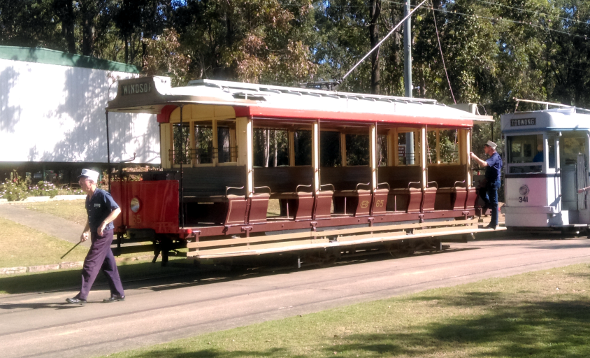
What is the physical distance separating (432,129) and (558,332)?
10.3 m

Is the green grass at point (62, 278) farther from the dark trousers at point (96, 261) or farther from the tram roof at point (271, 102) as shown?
the tram roof at point (271, 102)

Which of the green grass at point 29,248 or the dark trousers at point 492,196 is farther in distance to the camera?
the dark trousers at point 492,196

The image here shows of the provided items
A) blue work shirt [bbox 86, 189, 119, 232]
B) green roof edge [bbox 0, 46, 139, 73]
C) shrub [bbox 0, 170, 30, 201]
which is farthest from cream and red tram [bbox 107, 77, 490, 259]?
green roof edge [bbox 0, 46, 139, 73]

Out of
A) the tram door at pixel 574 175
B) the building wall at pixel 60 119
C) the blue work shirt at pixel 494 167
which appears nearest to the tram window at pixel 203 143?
the blue work shirt at pixel 494 167

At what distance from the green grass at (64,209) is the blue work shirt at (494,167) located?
1087cm

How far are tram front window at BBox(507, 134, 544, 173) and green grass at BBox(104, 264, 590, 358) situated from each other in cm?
939

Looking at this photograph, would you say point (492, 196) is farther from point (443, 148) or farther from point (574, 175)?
point (574, 175)

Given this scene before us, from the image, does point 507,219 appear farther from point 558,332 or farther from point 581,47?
point 581,47

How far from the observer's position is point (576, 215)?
19219 mm

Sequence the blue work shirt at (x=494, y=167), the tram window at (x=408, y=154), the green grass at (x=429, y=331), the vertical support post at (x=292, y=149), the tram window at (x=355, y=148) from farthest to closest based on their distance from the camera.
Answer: the tram window at (x=355, y=148) → the tram window at (x=408, y=154) → the blue work shirt at (x=494, y=167) → the vertical support post at (x=292, y=149) → the green grass at (x=429, y=331)

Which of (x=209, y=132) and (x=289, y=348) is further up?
(x=209, y=132)

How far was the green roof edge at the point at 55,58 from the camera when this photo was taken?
27.8 meters

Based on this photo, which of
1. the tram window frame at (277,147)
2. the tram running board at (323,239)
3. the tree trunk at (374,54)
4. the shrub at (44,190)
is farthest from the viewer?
the tree trunk at (374,54)

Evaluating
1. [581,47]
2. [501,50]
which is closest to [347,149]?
[501,50]
